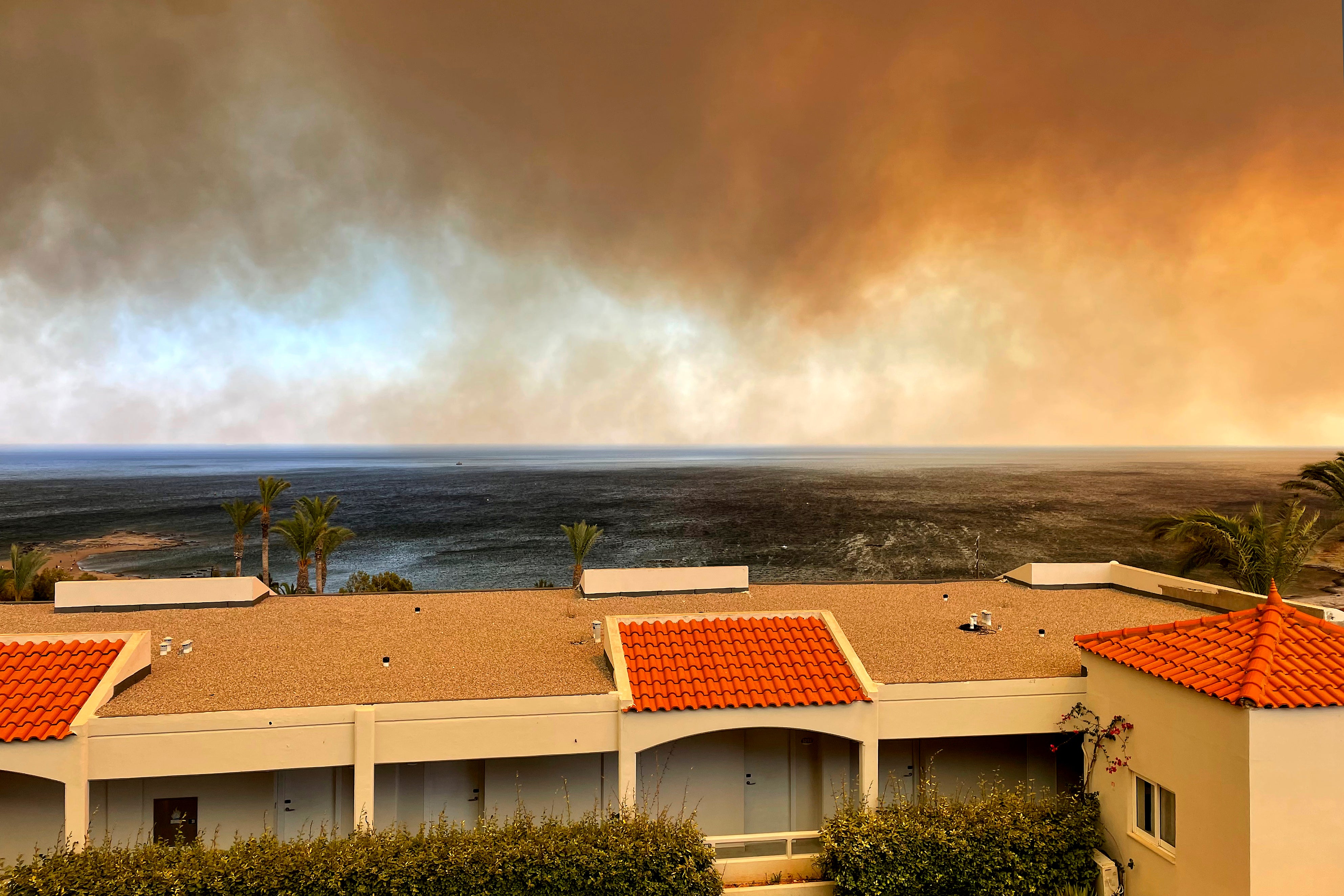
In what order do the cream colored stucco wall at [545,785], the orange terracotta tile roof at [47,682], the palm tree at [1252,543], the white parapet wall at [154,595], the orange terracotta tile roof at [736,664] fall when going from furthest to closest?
the palm tree at [1252,543]
the white parapet wall at [154,595]
the cream colored stucco wall at [545,785]
the orange terracotta tile roof at [736,664]
the orange terracotta tile roof at [47,682]

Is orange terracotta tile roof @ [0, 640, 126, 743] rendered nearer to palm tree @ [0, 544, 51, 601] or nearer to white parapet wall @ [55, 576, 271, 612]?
Result: white parapet wall @ [55, 576, 271, 612]

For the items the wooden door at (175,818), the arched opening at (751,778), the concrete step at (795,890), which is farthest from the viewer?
the arched opening at (751,778)

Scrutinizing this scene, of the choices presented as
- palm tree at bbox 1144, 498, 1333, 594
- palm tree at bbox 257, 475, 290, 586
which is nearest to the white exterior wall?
palm tree at bbox 1144, 498, 1333, 594

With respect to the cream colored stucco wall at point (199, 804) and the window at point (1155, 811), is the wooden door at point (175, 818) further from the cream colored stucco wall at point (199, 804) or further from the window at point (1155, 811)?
the window at point (1155, 811)

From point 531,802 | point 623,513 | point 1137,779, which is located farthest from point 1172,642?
point 623,513

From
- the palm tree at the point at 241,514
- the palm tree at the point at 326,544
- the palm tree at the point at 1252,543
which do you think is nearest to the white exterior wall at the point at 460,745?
the palm tree at the point at 1252,543

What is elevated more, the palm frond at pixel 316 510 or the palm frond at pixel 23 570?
the palm frond at pixel 316 510

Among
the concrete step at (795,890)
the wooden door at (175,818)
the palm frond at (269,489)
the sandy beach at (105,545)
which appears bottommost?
the sandy beach at (105,545)
